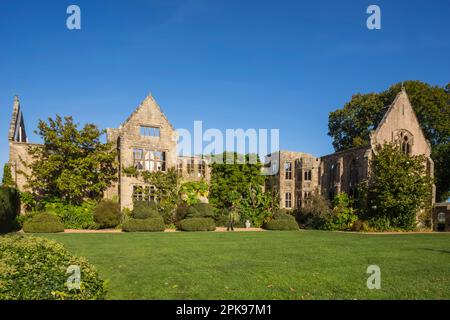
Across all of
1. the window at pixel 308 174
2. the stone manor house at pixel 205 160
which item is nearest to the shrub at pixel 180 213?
the stone manor house at pixel 205 160

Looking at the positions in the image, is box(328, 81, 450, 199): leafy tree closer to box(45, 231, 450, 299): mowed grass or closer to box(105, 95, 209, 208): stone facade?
box(105, 95, 209, 208): stone facade

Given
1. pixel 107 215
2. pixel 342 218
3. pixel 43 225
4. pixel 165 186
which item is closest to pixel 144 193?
pixel 165 186

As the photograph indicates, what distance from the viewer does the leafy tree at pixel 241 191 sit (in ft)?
107

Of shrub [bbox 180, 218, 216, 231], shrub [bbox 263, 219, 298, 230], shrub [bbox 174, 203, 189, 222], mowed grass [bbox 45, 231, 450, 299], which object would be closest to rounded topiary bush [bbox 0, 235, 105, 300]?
mowed grass [bbox 45, 231, 450, 299]

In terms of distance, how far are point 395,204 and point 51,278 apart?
1082 inches

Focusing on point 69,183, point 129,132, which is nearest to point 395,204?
point 129,132

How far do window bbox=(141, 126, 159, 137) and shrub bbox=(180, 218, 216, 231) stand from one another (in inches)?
370

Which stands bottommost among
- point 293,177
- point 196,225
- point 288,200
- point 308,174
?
point 196,225

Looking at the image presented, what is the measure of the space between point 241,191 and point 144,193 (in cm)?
963

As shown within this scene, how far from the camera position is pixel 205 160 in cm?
3438

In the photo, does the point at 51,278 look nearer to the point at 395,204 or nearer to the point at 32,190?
the point at 32,190

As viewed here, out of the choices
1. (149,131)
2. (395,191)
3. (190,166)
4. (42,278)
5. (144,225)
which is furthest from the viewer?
(190,166)

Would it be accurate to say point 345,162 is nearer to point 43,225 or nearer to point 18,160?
point 43,225
